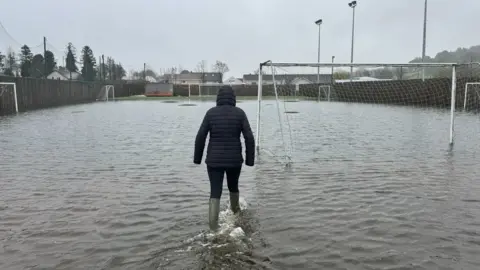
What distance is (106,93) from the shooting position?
57.2 meters

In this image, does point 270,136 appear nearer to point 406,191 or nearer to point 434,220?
point 406,191

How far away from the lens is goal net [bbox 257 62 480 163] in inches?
476

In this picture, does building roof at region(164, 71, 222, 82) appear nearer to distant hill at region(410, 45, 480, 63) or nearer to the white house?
the white house

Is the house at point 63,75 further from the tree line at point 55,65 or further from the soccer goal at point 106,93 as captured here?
the soccer goal at point 106,93

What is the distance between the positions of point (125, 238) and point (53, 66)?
91.2m

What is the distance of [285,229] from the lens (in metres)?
Answer: 5.14

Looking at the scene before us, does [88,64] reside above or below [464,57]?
above

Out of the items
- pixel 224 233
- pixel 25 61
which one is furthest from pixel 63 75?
pixel 224 233

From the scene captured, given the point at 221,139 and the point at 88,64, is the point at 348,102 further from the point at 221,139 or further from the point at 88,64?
the point at 88,64

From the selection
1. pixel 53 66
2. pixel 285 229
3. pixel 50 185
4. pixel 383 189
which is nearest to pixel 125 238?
pixel 285 229

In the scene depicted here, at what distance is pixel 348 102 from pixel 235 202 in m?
37.0

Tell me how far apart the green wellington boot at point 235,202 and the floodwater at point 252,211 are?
0.45 feet

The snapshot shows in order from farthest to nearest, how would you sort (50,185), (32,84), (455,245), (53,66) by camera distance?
(53,66), (32,84), (50,185), (455,245)

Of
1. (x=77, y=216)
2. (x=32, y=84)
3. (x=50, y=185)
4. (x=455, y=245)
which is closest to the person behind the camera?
(x=455, y=245)
